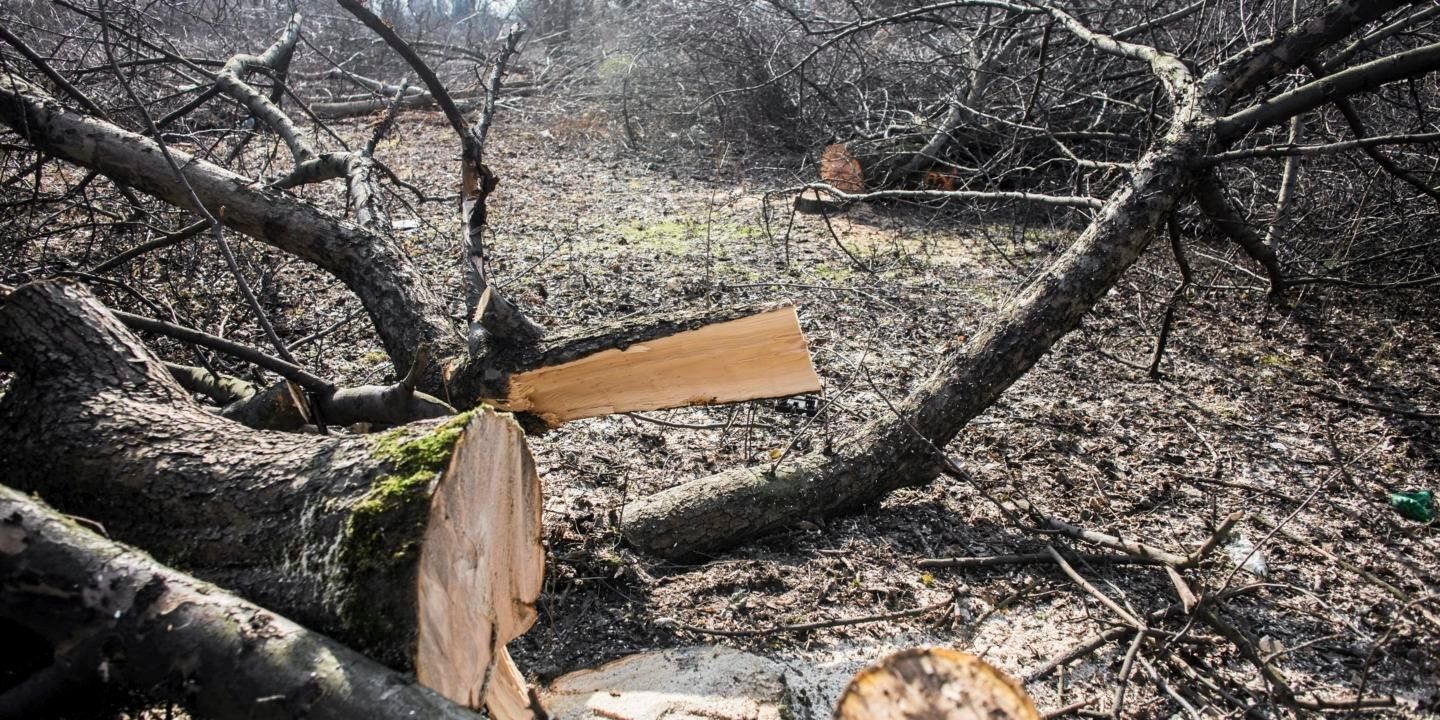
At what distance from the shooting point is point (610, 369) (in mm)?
2396

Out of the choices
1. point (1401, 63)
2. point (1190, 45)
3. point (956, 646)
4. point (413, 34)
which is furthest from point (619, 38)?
point (956, 646)

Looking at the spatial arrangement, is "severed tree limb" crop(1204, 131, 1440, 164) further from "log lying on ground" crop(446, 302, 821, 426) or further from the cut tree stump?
the cut tree stump

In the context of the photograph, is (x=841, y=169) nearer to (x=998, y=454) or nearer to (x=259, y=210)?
(x=998, y=454)

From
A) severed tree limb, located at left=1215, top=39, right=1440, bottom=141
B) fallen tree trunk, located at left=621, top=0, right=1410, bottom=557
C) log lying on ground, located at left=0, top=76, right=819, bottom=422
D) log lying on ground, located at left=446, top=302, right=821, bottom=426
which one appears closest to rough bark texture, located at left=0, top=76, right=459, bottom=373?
log lying on ground, located at left=0, top=76, right=819, bottom=422

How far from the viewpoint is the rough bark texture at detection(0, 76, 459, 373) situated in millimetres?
2764

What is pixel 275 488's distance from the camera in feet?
5.51

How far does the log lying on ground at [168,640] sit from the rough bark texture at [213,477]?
88 millimetres

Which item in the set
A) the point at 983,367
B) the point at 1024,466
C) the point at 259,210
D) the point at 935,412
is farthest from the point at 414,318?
the point at 1024,466

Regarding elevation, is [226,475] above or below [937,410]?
above

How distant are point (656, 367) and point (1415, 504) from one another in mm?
2549

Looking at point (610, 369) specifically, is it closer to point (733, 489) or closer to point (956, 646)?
point (733, 489)

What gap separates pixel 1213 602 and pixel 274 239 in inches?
121

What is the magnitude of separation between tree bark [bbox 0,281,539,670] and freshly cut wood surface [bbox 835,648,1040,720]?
30.0 inches

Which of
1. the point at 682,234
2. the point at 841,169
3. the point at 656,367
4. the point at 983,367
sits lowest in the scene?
the point at 983,367
